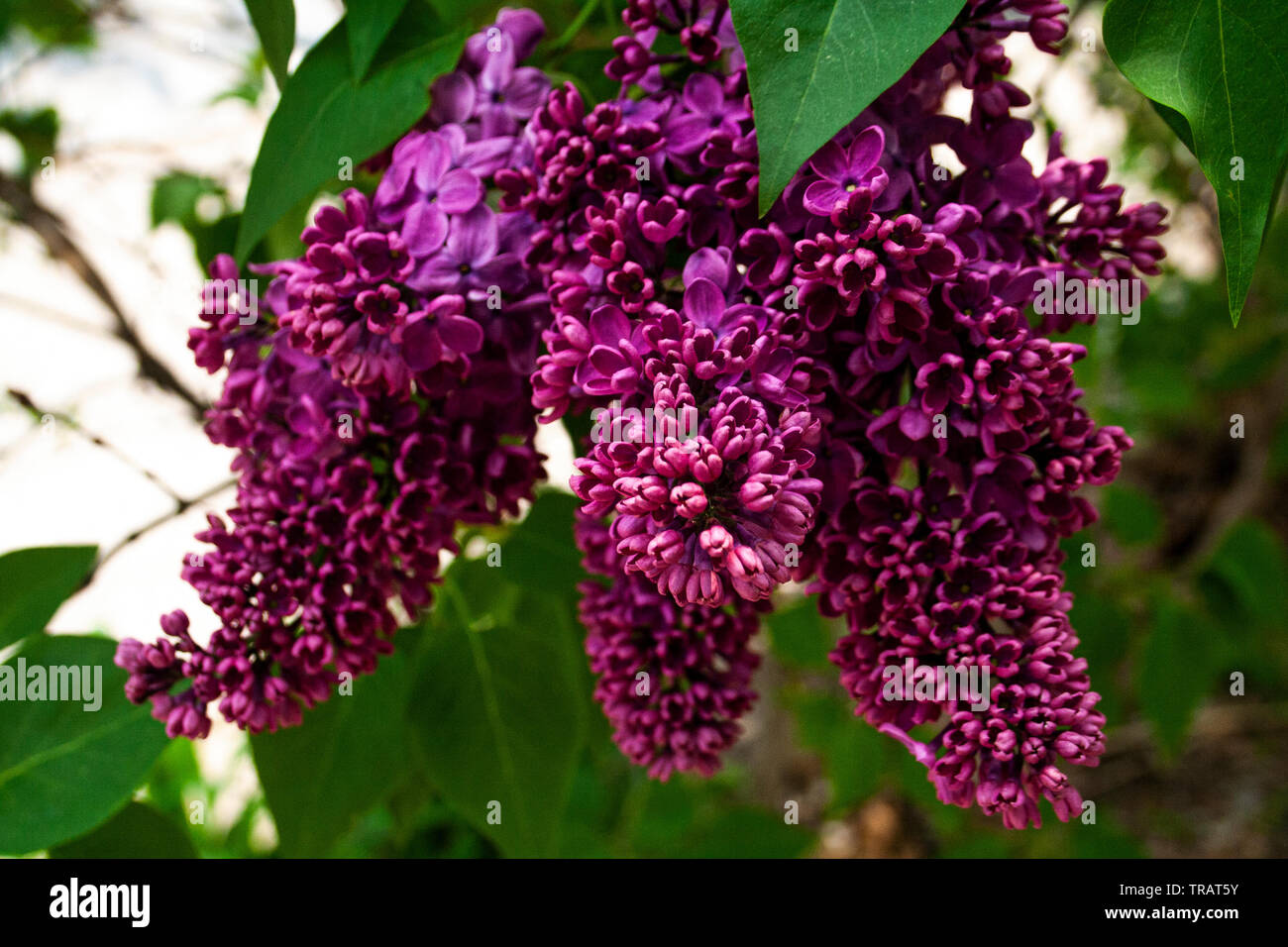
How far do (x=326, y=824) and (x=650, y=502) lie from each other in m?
0.64

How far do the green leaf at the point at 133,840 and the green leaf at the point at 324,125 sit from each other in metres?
Result: 0.58

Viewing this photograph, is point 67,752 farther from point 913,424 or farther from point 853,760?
point 853,760

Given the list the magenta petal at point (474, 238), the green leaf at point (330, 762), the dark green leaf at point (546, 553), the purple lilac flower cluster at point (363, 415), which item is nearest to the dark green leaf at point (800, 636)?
the dark green leaf at point (546, 553)

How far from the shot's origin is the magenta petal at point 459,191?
2.18ft

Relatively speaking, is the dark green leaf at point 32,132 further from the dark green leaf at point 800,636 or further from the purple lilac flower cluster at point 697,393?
the dark green leaf at point 800,636

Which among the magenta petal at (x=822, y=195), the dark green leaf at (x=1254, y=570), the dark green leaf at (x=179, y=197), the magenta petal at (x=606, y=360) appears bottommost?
the dark green leaf at (x=1254, y=570)

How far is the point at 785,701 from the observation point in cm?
191

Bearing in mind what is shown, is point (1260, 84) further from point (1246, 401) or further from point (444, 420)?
point (1246, 401)

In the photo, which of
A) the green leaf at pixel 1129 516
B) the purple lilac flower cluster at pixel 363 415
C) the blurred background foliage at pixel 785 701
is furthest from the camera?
the green leaf at pixel 1129 516

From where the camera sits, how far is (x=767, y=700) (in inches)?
94.0

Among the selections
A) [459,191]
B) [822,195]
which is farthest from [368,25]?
[822,195]

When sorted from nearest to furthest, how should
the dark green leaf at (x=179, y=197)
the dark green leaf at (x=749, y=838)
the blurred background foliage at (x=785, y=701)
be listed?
the blurred background foliage at (x=785, y=701), the dark green leaf at (x=179, y=197), the dark green leaf at (x=749, y=838)

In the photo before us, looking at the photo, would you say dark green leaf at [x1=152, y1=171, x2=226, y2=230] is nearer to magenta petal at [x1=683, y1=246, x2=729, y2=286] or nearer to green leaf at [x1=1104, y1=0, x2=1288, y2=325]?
magenta petal at [x1=683, y1=246, x2=729, y2=286]

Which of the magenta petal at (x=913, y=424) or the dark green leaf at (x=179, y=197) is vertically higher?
the dark green leaf at (x=179, y=197)
